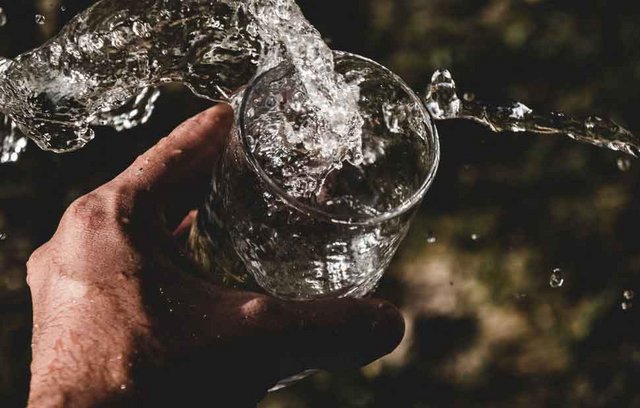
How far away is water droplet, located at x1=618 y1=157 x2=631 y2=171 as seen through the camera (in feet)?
9.98

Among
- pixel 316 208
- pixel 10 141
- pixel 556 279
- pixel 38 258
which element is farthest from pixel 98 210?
pixel 556 279

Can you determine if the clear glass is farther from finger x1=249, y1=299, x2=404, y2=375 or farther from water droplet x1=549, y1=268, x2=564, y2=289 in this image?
water droplet x1=549, y1=268, x2=564, y2=289

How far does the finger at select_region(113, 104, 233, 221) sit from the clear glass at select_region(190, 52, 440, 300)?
17cm

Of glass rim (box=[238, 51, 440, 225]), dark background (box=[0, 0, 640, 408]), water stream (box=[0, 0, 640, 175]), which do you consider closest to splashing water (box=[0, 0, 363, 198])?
water stream (box=[0, 0, 640, 175])

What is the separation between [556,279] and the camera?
2998 millimetres

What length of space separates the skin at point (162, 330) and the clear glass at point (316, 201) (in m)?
0.07

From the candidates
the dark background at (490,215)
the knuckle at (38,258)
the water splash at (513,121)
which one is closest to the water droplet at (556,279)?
the dark background at (490,215)

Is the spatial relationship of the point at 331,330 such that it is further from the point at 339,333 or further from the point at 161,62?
the point at 161,62

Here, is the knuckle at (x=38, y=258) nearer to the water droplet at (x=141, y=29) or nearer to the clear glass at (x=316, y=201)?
the clear glass at (x=316, y=201)

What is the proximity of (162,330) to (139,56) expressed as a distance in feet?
2.38

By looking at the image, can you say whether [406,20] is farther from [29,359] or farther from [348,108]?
[29,359]

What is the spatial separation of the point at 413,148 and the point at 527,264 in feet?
5.21

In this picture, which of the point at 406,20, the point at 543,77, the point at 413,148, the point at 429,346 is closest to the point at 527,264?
the point at 429,346

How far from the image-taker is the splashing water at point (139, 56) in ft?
5.97
